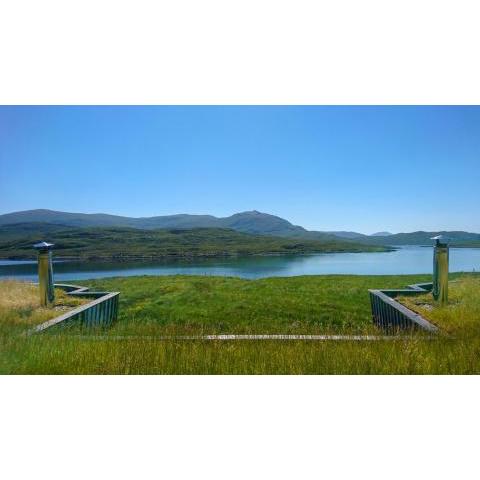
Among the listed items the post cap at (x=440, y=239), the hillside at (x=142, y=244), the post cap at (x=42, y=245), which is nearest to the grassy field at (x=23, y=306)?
the post cap at (x=42, y=245)

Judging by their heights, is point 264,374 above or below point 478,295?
below

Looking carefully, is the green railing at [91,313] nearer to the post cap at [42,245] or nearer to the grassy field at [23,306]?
the grassy field at [23,306]

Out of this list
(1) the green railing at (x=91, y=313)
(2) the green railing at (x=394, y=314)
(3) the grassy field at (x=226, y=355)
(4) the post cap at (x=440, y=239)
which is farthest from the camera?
(4) the post cap at (x=440, y=239)

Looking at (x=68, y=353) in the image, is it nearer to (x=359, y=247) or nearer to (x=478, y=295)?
(x=478, y=295)

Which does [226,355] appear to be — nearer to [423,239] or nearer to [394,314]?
[394,314]

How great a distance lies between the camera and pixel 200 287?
30.3 feet

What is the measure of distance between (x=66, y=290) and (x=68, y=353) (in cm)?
458

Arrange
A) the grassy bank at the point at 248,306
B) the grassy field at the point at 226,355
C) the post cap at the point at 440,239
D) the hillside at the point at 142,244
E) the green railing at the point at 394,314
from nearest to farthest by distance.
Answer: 1. the grassy field at the point at 226,355
2. the green railing at the point at 394,314
3. the post cap at the point at 440,239
4. the grassy bank at the point at 248,306
5. the hillside at the point at 142,244

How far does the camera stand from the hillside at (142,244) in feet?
49.3

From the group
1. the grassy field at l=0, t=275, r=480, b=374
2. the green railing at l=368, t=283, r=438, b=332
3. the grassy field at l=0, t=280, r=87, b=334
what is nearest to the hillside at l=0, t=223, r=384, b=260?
the grassy field at l=0, t=280, r=87, b=334

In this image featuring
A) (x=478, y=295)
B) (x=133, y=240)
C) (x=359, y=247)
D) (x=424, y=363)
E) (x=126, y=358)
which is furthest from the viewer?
(x=359, y=247)

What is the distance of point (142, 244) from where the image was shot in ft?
116

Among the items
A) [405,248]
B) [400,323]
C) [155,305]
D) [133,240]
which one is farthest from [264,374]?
[133,240]

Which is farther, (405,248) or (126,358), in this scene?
(405,248)
